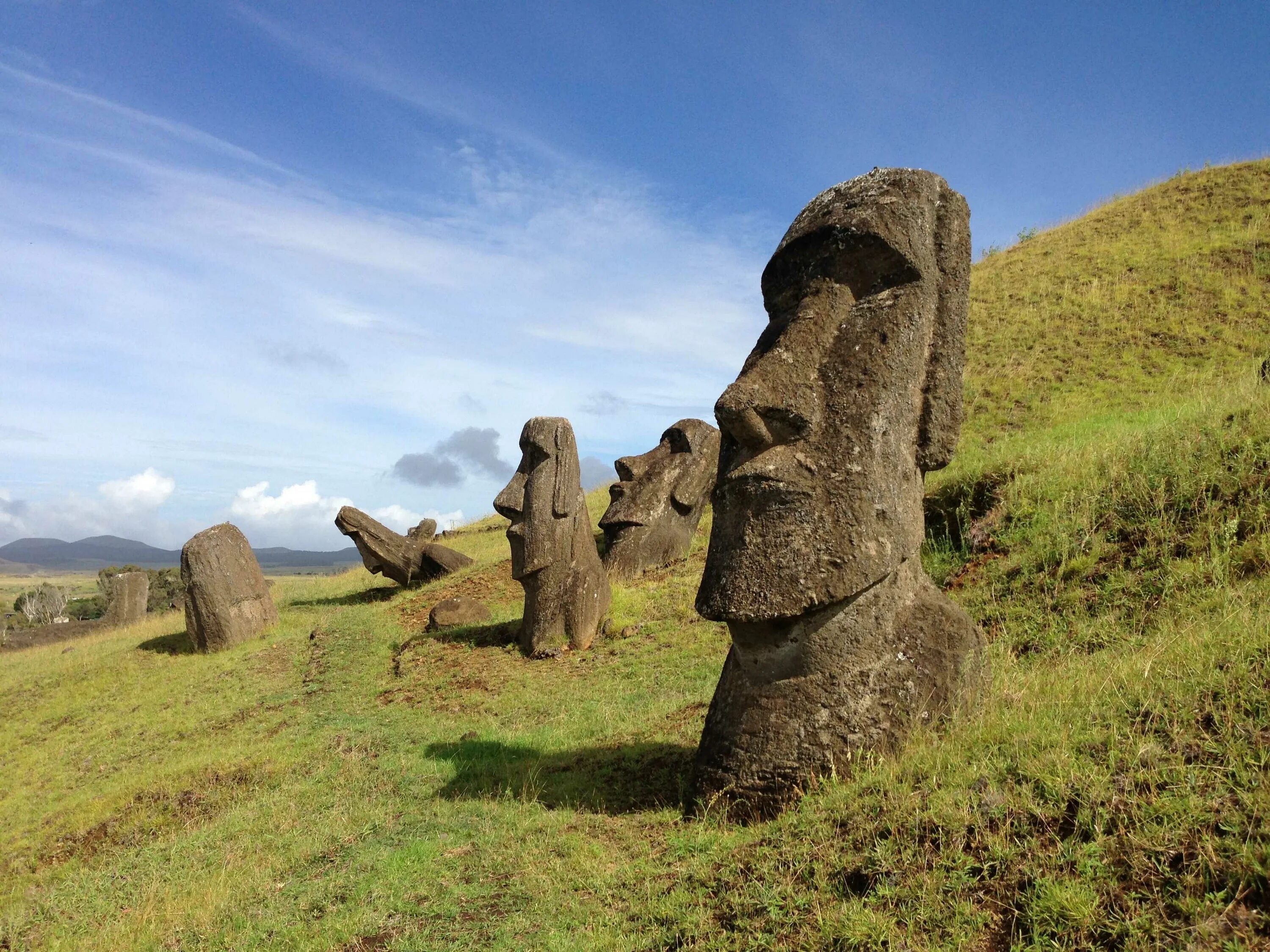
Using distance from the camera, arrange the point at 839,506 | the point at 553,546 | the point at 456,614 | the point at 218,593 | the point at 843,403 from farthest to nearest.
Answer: the point at 218,593, the point at 456,614, the point at 553,546, the point at 843,403, the point at 839,506

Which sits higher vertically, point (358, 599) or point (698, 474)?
point (698, 474)

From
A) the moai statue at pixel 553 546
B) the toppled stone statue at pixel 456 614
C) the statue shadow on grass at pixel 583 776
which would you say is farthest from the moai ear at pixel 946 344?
the toppled stone statue at pixel 456 614

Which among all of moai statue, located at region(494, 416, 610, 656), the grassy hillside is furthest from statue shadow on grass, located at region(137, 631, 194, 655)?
moai statue, located at region(494, 416, 610, 656)

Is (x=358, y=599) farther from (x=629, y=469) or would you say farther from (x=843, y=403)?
(x=843, y=403)

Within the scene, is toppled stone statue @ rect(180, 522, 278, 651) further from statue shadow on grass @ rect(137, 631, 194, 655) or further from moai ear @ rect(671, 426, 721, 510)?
moai ear @ rect(671, 426, 721, 510)

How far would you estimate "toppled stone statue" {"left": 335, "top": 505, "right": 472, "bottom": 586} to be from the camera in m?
19.3

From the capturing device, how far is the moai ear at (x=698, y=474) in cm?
1680

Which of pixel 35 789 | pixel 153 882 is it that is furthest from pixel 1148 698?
pixel 35 789

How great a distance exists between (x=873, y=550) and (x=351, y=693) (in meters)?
9.24

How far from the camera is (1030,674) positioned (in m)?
5.18

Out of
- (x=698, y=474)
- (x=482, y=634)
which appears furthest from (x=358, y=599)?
(x=698, y=474)

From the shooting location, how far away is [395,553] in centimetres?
1944

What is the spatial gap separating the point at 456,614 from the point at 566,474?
3.92 metres

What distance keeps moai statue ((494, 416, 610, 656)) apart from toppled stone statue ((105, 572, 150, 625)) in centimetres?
1713
